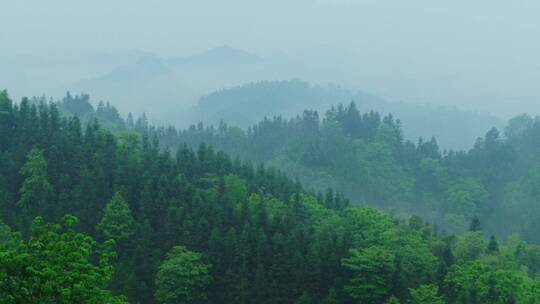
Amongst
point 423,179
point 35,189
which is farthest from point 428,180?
point 35,189

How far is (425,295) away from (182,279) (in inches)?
898

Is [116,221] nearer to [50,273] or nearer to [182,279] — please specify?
[182,279]

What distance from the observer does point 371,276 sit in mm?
63531

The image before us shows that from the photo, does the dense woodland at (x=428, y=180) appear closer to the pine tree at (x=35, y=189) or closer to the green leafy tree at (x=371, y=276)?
the pine tree at (x=35, y=189)

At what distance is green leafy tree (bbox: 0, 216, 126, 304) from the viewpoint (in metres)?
25.3

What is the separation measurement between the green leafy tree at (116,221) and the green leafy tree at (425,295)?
Answer: 32.4 meters

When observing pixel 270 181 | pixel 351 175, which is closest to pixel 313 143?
pixel 351 175

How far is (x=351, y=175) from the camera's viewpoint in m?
188

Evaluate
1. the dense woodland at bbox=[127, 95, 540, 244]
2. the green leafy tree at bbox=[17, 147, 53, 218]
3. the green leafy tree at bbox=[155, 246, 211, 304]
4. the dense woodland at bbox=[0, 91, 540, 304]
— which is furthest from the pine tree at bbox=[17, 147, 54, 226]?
the dense woodland at bbox=[127, 95, 540, 244]

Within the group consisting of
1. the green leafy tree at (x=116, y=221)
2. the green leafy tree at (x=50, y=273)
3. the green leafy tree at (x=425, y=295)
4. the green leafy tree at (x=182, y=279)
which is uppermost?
the green leafy tree at (x=50, y=273)

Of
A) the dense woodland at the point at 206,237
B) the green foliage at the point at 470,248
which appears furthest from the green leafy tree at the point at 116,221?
the green foliage at the point at 470,248

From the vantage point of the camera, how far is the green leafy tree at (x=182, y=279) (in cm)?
6494

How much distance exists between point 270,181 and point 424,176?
92.6m

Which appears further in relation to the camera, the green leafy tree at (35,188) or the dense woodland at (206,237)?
the green leafy tree at (35,188)
